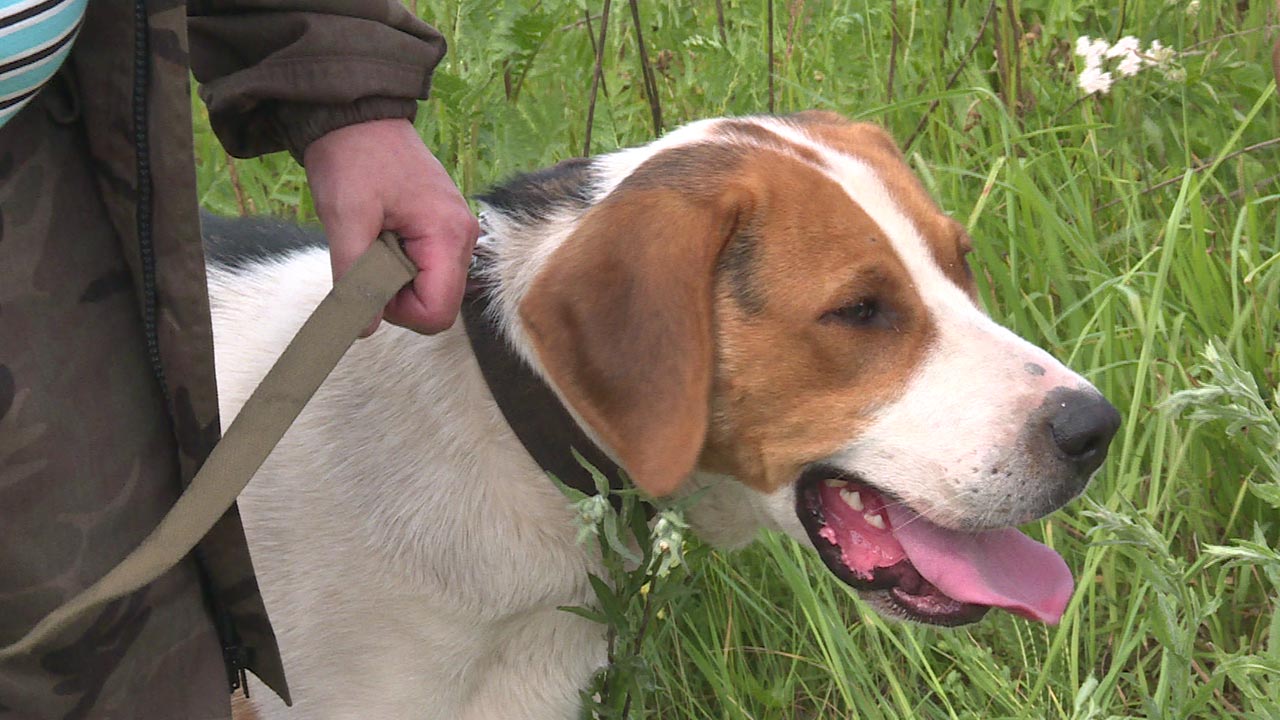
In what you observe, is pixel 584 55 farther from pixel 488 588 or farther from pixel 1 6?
pixel 1 6

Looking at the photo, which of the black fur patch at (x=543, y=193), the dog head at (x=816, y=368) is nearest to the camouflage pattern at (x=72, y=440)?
the dog head at (x=816, y=368)

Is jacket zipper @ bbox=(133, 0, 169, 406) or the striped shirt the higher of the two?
the striped shirt

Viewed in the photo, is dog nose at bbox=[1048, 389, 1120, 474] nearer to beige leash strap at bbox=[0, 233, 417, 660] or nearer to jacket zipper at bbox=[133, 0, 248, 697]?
beige leash strap at bbox=[0, 233, 417, 660]

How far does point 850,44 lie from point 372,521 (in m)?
2.49

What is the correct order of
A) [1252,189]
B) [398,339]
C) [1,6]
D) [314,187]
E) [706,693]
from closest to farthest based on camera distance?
[1,6] → [314,187] → [398,339] → [706,693] → [1252,189]

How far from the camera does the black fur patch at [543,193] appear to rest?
2.34 metres

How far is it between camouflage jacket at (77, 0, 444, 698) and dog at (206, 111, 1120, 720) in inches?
15.2

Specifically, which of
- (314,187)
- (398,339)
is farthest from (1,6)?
(398,339)

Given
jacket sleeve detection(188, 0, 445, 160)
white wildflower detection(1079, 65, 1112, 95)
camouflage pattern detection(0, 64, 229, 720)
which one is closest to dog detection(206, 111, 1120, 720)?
jacket sleeve detection(188, 0, 445, 160)

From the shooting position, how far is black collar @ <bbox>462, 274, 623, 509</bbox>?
2156mm

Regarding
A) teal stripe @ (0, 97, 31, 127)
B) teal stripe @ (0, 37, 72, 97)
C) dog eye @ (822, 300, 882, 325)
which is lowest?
dog eye @ (822, 300, 882, 325)

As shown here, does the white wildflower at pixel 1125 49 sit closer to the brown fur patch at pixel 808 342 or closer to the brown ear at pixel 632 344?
the brown fur patch at pixel 808 342

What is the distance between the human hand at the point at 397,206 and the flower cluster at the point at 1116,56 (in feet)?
6.50

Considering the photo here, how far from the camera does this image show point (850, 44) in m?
4.18
